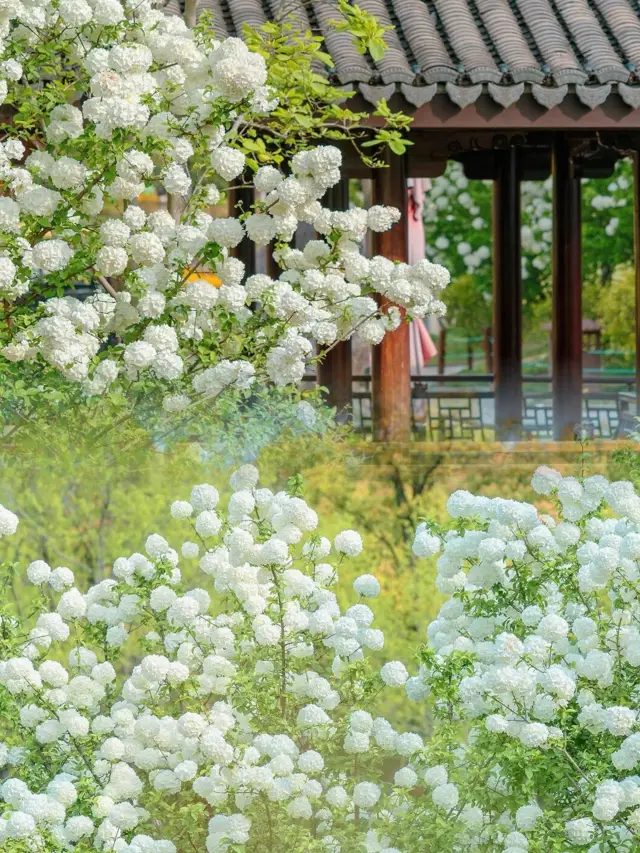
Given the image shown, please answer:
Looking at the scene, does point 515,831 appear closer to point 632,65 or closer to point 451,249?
point 632,65

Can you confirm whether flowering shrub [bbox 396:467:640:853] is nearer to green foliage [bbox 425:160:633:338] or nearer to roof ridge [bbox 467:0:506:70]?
roof ridge [bbox 467:0:506:70]

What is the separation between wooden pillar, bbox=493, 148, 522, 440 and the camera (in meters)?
10.4

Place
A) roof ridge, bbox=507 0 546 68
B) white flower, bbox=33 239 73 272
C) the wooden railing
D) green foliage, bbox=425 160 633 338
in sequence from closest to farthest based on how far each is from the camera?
white flower, bbox=33 239 73 272 → roof ridge, bbox=507 0 546 68 → the wooden railing → green foliage, bbox=425 160 633 338

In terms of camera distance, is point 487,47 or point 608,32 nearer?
point 487,47

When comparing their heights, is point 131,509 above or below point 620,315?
below

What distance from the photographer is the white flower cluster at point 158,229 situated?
14.9 feet

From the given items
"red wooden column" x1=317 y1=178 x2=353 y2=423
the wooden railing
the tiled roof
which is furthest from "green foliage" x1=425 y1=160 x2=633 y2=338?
"red wooden column" x1=317 y1=178 x2=353 y2=423

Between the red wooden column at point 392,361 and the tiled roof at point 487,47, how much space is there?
81 centimetres

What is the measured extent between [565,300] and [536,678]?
664cm

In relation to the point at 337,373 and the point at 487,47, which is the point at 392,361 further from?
the point at 487,47

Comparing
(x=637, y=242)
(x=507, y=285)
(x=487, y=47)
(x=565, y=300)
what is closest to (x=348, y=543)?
(x=487, y=47)

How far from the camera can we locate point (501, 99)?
7.59m

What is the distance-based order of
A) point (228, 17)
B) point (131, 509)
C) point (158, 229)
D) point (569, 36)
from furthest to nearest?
point (569, 36)
point (228, 17)
point (131, 509)
point (158, 229)

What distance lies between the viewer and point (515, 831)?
10.7ft
